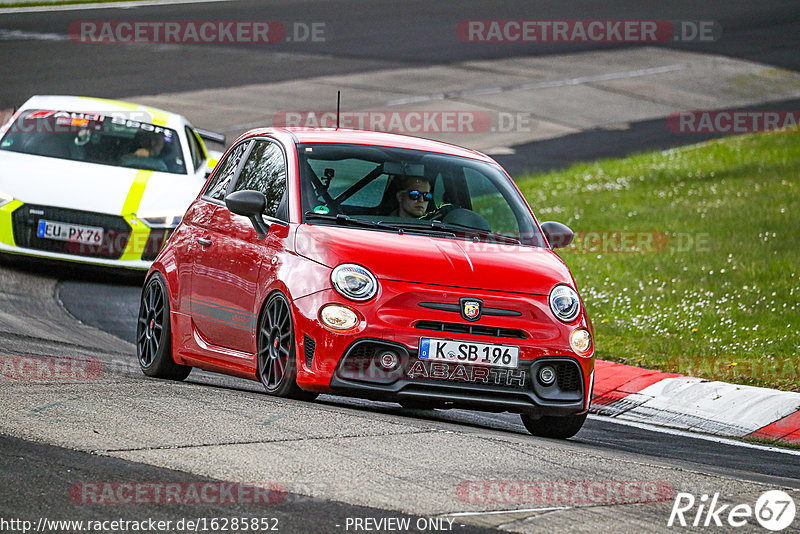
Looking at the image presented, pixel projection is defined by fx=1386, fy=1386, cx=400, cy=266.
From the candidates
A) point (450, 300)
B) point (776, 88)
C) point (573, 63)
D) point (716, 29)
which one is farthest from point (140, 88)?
point (450, 300)

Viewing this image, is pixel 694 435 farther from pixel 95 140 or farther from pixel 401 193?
pixel 95 140

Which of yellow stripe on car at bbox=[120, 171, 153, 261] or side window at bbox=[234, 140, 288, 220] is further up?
side window at bbox=[234, 140, 288, 220]

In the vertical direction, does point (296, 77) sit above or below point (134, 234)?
above

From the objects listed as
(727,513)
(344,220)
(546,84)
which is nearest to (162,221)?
(344,220)

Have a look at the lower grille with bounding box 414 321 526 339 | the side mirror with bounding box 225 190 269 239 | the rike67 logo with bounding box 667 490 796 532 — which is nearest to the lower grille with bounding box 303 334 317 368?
the lower grille with bounding box 414 321 526 339

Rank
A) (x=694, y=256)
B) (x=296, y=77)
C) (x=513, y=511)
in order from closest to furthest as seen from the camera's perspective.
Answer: (x=513, y=511) < (x=694, y=256) < (x=296, y=77)

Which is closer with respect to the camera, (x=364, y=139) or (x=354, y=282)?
(x=354, y=282)

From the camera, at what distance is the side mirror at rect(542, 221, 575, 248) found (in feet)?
28.1

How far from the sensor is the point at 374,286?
730cm

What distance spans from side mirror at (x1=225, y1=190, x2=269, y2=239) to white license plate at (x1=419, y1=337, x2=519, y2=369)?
1.36m

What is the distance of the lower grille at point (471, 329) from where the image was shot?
7.29 meters

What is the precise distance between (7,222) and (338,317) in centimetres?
624

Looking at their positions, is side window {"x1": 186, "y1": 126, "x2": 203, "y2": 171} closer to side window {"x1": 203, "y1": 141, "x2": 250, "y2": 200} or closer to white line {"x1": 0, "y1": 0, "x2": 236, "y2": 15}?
side window {"x1": 203, "y1": 141, "x2": 250, "y2": 200}

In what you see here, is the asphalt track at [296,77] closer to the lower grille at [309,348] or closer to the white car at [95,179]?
the lower grille at [309,348]
